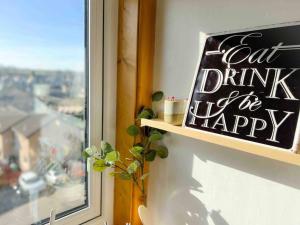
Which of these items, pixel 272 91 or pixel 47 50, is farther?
pixel 47 50

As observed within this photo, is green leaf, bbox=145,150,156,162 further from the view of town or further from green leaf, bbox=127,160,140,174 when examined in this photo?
the view of town

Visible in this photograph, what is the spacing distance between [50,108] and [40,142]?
152 millimetres

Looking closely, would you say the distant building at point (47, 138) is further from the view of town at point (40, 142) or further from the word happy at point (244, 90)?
the word happy at point (244, 90)

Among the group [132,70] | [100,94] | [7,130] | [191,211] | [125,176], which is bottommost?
[191,211]

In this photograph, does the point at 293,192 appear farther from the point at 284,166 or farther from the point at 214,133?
the point at 214,133

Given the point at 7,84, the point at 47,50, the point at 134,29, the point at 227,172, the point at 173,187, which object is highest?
the point at 134,29

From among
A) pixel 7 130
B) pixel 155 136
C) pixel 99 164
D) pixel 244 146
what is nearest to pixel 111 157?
pixel 99 164

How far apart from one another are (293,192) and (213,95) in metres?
0.39

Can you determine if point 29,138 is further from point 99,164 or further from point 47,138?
point 99,164

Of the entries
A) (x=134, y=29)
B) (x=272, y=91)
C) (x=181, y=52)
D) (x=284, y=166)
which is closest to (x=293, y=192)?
(x=284, y=166)

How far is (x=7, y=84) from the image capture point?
2.74 feet

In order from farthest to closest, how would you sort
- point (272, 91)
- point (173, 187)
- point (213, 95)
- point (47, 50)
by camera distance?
point (173, 187) < point (47, 50) < point (213, 95) < point (272, 91)

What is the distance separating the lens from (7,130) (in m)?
0.86

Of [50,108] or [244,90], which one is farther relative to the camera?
[50,108]
